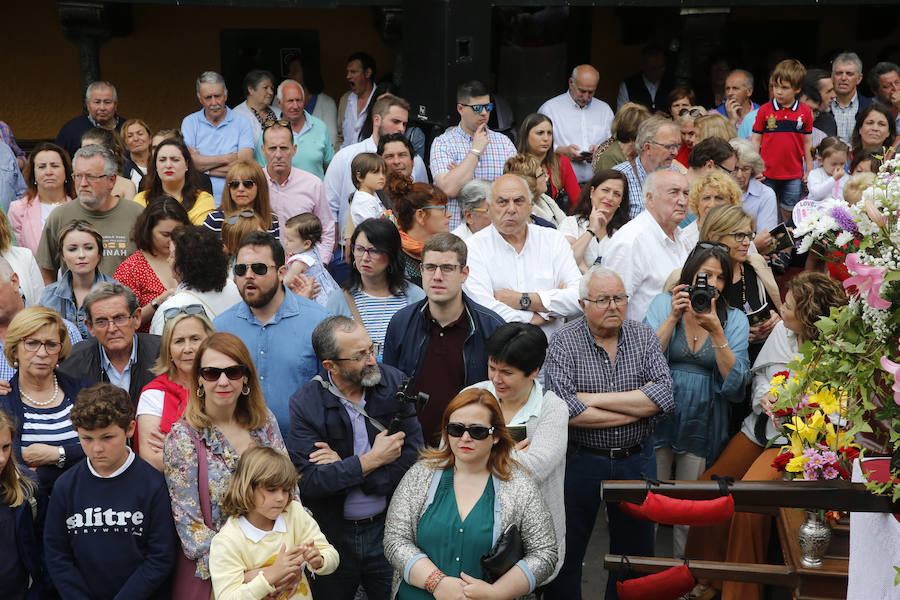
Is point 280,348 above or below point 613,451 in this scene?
above

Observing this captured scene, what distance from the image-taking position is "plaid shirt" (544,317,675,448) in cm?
477

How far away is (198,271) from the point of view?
203 inches

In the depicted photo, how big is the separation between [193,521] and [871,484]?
7.74ft

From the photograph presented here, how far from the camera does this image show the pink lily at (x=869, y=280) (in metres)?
2.73

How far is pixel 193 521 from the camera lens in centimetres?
387

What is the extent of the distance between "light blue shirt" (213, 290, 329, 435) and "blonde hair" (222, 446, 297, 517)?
0.93 meters

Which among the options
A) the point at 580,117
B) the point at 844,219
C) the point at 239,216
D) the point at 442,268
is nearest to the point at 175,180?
the point at 239,216

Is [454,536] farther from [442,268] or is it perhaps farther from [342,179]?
[342,179]

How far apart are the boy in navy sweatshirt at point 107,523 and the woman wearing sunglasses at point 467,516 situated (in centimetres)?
87

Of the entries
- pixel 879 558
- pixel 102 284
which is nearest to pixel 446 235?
pixel 102 284

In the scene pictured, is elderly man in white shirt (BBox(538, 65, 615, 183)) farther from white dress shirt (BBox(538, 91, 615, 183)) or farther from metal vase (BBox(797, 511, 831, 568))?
metal vase (BBox(797, 511, 831, 568))

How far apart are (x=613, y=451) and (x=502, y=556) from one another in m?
1.11

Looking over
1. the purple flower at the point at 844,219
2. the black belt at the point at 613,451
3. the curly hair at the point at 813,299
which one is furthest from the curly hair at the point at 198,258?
the purple flower at the point at 844,219

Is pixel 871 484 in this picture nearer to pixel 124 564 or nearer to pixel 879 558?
pixel 879 558
